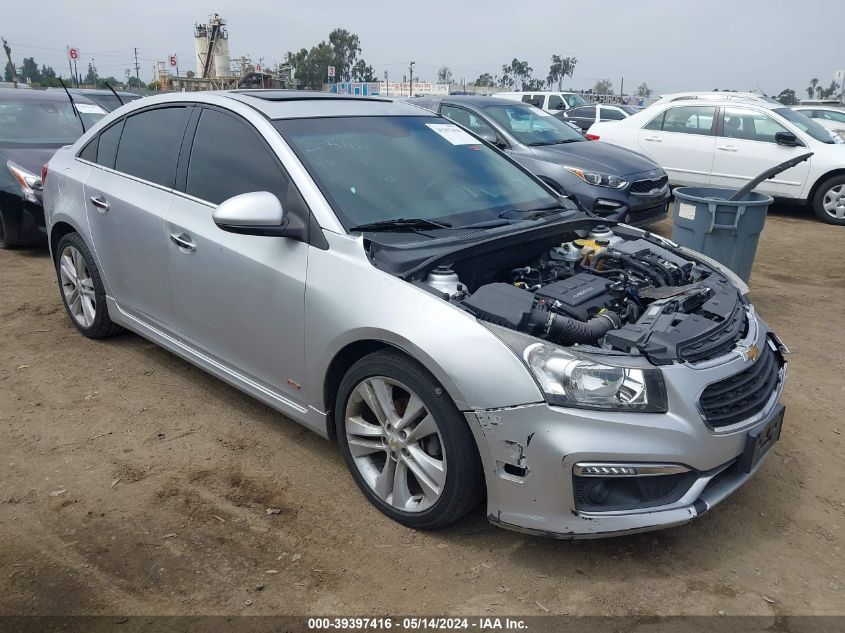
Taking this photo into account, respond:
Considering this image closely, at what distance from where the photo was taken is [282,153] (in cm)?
324

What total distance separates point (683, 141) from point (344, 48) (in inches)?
3330

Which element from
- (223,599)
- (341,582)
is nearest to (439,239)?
(341,582)

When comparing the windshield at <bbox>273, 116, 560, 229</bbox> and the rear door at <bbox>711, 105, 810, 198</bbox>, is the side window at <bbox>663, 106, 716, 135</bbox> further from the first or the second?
the windshield at <bbox>273, 116, 560, 229</bbox>

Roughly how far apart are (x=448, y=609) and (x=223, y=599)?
2.72 ft

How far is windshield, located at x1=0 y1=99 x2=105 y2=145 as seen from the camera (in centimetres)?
795

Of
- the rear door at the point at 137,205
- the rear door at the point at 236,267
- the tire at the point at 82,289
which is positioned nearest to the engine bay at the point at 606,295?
the rear door at the point at 236,267

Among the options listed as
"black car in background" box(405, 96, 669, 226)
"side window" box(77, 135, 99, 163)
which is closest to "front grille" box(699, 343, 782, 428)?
"side window" box(77, 135, 99, 163)

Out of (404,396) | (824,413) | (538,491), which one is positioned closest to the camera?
(538,491)

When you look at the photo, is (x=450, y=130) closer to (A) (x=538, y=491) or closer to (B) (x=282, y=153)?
(B) (x=282, y=153)

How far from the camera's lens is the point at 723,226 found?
534 centimetres

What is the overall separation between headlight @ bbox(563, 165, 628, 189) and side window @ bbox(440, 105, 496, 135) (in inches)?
54.2

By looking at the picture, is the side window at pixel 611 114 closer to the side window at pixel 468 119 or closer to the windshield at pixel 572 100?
the windshield at pixel 572 100

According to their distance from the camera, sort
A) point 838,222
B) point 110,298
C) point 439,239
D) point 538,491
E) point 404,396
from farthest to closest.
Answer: point 838,222
point 110,298
point 439,239
point 404,396
point 538,491

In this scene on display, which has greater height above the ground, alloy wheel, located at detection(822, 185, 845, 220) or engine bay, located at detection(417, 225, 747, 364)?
engine bay, located at detection(417, 225, 747, 364)
